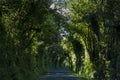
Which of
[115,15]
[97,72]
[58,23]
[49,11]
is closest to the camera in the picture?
[115,15]

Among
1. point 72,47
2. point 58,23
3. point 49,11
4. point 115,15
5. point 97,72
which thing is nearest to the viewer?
point 115,15

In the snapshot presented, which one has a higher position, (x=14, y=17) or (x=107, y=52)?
(x=14, y=17)

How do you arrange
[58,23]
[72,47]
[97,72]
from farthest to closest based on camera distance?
[72,47]
[58,23]
[97,72]

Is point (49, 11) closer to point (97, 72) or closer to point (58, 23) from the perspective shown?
point (58, 23)

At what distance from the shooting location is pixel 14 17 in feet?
109

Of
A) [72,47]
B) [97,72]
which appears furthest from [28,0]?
[72,47]

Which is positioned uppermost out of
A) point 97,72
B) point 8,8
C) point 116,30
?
point 8,8

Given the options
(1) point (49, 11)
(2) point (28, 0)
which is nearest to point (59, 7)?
(1) point (49, 11)

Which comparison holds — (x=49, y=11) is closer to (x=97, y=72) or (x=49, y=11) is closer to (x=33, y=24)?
(x=33, y=24)

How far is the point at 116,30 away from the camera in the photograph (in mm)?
32844

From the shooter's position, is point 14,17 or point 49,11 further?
point 49,11

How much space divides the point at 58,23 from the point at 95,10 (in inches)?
244

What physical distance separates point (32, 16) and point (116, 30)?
24.8ft

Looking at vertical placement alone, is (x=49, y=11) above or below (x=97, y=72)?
above
